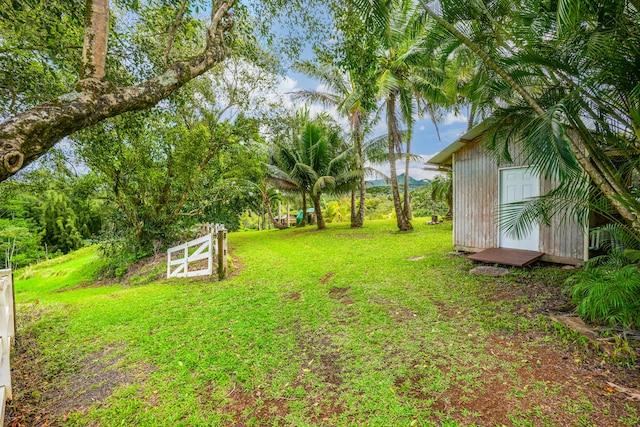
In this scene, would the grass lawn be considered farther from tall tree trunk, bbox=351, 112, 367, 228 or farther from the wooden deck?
tall tree trunk, bbox=351, 112, 367, 228

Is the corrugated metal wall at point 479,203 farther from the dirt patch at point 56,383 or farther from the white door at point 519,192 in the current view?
the dirt patch at point 56,383

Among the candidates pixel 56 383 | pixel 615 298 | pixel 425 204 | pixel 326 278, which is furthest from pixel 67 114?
pixel 425 204

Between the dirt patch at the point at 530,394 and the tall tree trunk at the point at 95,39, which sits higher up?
the tall tree trunk at the point at 95,39

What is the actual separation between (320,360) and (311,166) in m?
12.6

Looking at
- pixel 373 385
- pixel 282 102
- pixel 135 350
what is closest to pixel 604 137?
pixel 373 385

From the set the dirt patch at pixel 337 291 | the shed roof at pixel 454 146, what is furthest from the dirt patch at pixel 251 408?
the shed roof at pixel 454 146

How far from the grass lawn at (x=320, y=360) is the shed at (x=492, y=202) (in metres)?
0.86

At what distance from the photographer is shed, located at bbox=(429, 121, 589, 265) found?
19.2 feet

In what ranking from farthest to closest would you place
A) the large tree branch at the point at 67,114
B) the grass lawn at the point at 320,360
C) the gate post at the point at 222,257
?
the gate post at the point at 222,257 < the grass lawn at the point at 320,360 < the large tree branch at the point at 67,114

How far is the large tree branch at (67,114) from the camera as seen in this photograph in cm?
179

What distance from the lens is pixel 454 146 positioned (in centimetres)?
755

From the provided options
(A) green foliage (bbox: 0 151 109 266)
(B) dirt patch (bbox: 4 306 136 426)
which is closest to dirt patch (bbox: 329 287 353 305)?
(B) dirt patch (bbox: 4 306 136 426)

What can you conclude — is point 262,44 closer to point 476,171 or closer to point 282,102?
point 282,102

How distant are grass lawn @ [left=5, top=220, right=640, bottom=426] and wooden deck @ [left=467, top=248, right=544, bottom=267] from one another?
1.12 feet
